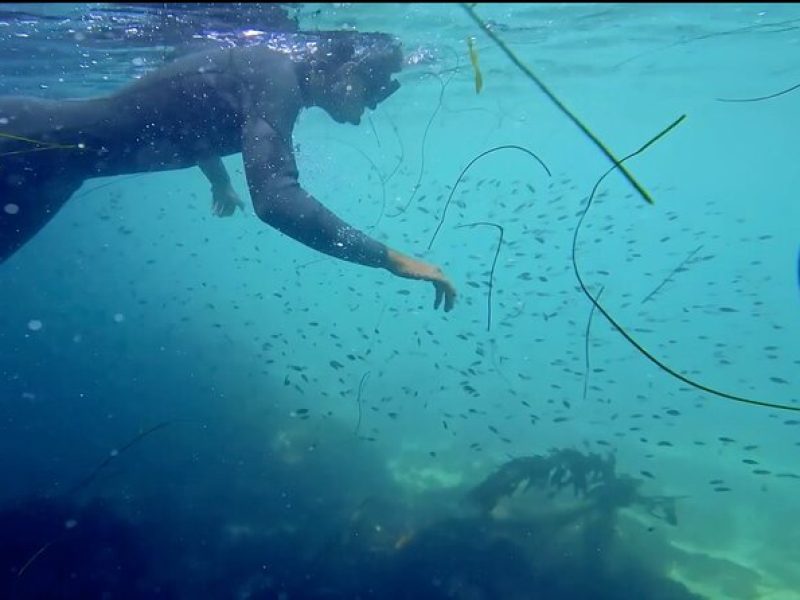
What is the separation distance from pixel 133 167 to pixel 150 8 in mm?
7308

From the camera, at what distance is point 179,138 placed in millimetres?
4734

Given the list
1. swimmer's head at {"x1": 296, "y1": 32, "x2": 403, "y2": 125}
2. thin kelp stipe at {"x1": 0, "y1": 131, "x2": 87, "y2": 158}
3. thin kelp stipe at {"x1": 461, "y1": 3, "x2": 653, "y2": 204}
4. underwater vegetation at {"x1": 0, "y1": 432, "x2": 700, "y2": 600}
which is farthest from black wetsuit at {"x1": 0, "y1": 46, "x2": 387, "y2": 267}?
underwater vegetation at {"x1": 0, "y1": 432, "x2": 700, "y2": 600}

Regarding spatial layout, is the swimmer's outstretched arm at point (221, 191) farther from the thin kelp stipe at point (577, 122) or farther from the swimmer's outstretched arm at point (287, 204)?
the thin kelp stipe at point (577, 122)

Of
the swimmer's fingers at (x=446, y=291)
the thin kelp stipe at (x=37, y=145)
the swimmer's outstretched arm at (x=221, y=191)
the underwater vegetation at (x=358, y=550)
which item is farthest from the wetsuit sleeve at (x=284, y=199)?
the underwater vegetation at (x=358, y=550)

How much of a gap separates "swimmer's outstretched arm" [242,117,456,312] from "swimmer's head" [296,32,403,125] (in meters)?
1.19

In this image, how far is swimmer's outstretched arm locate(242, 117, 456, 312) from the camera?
3947 millimetres

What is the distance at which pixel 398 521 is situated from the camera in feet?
29.6

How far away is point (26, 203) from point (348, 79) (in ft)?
9.81

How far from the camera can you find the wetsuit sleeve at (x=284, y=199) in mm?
3947

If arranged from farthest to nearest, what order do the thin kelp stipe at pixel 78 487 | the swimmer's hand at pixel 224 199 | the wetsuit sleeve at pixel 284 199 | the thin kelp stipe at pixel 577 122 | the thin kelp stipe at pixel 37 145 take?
the thin kelp stipe at pixel 78 487 < the swimmer's hand at pixel 224 199 < the thin kelp stipe at pixel 37 145 < the wetsuit sleeve at pixel 284 199 < the thin kelp stipe at pixel 577 122

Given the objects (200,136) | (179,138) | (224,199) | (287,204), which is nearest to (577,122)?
(287,204)

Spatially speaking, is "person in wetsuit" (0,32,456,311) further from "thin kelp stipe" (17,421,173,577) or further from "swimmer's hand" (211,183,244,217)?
"thin kelp stipe" (17,421,173,577)

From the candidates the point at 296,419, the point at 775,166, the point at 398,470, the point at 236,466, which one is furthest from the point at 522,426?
the point at 775,166

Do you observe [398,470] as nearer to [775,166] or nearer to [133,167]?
[133,167]
